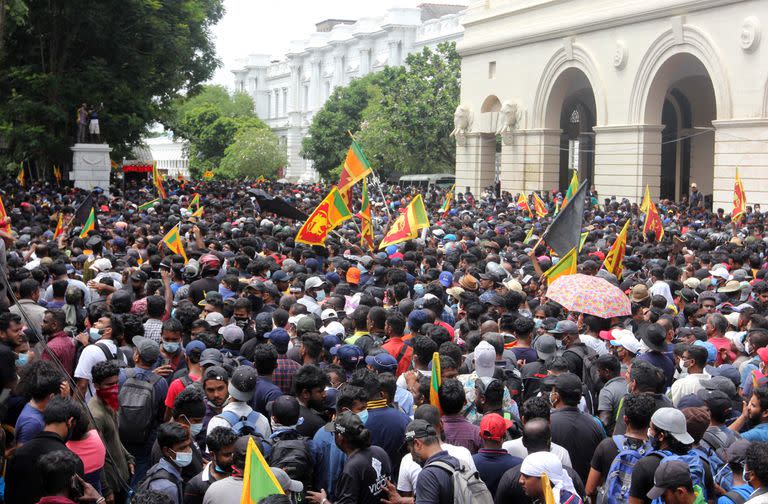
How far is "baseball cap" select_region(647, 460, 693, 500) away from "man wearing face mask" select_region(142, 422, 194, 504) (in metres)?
2.54

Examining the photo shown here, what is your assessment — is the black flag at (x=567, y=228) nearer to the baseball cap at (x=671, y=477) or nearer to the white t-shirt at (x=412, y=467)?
the white t-shirt at (x=412, y=467)

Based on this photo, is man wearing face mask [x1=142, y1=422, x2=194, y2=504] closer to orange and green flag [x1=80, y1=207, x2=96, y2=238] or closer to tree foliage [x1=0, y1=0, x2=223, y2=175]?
orange and green flag [x1=80, y1=207, x2=96, y2=238]

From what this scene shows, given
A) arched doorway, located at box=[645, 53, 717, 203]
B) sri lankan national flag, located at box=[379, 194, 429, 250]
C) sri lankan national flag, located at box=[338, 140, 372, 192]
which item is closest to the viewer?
sri lankan national flag, located at box=[379, 194, 429, 250]

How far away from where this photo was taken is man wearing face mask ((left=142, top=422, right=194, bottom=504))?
5.32m

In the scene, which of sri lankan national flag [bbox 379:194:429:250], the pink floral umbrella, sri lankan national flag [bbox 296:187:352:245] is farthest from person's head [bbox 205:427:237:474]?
sri lankan national flag [bbox 379:194:429:250]

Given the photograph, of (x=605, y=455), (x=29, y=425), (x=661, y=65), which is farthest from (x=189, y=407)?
(x=661, y=65)

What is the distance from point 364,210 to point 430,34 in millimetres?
55775

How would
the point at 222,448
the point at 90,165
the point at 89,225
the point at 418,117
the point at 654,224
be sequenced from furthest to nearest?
the point at 418,117 < the point at 90,165 < the point at 654,224 < the point at 89,225 < the point at 222,448

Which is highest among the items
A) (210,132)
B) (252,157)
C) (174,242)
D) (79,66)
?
(79,66)

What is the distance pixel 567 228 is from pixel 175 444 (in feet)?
27.6

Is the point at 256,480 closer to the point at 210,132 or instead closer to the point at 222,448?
the point at 222,448

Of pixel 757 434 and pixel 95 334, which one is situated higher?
pixel 95 334

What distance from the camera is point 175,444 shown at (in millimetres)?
5504

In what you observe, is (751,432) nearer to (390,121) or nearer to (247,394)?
(247,394)
